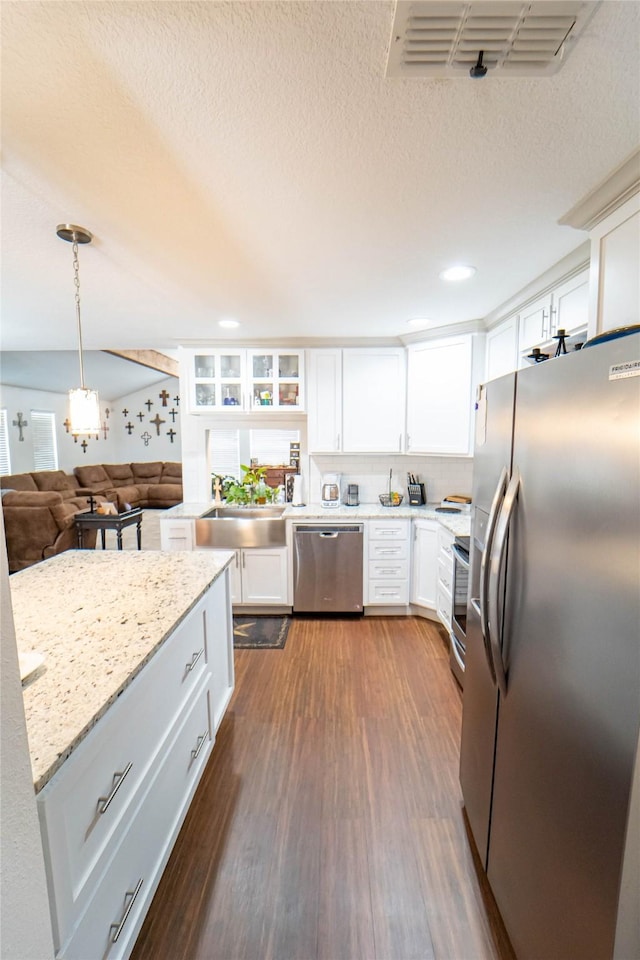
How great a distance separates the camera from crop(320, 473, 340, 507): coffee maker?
3697 mm

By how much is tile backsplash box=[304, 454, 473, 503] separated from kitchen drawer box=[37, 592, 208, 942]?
255 centimetres

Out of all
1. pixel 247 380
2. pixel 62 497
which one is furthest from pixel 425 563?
pixel 62 497

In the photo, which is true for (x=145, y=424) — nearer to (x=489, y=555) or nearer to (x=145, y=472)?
(x=145, y=472)

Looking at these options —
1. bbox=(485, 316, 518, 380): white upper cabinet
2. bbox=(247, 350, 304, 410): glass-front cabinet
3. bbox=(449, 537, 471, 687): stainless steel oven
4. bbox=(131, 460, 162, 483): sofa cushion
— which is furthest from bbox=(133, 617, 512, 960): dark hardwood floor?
bbox=(131, 460, 162, 483): sofa cushion

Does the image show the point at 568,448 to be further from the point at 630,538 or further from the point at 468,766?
the point at 468,766

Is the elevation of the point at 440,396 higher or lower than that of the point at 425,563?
higher

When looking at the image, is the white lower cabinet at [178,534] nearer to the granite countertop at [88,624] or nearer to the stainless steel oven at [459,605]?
the granite countertop at [88,624]

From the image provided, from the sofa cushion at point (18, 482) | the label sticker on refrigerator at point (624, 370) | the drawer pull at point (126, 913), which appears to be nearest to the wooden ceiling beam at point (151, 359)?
the sofa cushion at point (18, 482)

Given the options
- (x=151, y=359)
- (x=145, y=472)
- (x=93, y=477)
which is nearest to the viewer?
(x=151, y=359)

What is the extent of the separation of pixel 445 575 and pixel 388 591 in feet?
2.07

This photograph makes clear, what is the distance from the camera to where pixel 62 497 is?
222 inches

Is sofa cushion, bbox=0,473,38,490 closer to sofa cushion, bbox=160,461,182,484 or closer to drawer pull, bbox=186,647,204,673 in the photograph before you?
sofa cushion, bbox=160,461,182,484

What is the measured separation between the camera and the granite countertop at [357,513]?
3.20 m

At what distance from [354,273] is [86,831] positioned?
2.39 m
